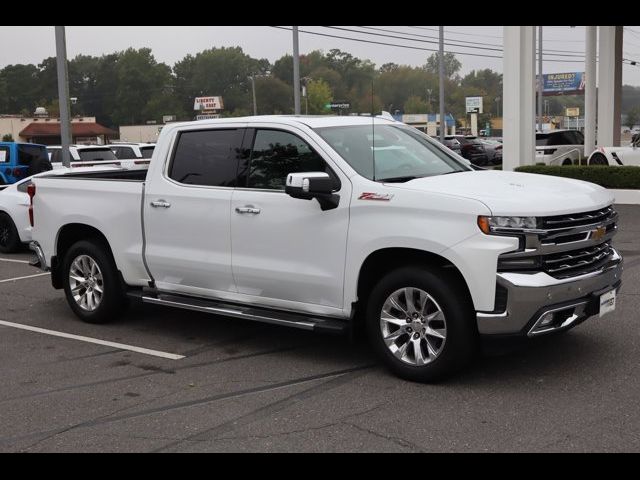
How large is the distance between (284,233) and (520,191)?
186cm

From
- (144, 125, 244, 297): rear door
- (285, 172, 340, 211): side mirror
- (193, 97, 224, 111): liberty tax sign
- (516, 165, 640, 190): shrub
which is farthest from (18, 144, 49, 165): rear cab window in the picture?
(193, 97, 224, 111): liberty tax sign

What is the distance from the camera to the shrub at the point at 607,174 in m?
19.0

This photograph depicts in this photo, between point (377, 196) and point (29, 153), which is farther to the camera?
point (29, 153)

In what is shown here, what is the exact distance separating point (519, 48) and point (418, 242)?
16.5 meters

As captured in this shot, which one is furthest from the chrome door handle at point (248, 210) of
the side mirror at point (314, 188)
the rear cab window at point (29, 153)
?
the rear cab window at point (29, 153)

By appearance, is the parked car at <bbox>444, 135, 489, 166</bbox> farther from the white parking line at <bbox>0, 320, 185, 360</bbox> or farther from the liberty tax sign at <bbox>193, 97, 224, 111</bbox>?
the liberty tax sign at <bbox>193, 97, 224, 111</bbox>

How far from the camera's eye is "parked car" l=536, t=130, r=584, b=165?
2687 cm

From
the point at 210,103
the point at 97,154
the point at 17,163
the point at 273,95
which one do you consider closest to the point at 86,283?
the point at 17,163

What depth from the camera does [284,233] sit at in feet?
21.1

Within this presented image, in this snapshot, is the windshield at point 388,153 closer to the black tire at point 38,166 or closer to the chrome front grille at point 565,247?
the chrome front grille at point 565,247

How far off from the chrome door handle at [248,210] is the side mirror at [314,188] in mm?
495

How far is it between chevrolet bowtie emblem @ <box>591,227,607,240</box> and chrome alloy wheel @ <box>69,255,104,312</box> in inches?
183

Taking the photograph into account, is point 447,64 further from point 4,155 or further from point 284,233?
point 284,233
